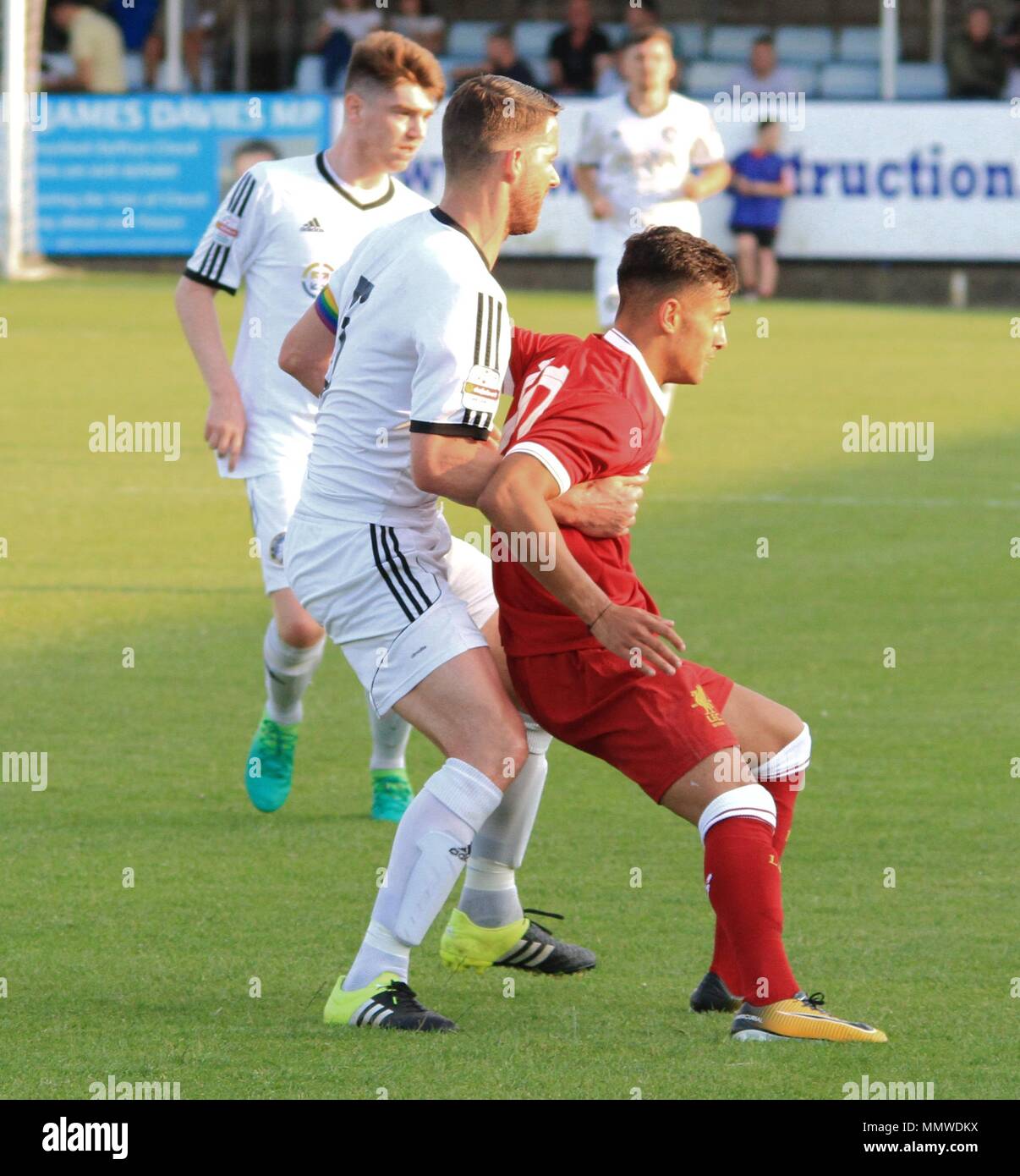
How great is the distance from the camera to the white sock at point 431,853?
4.27 meters

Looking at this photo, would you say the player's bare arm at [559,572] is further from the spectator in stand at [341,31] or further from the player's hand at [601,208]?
the spectator in stand at [341,31]

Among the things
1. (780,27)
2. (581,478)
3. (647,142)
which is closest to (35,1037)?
(581,478)

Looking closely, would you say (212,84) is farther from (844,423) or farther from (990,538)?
(990,538)

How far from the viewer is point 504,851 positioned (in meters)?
4.71

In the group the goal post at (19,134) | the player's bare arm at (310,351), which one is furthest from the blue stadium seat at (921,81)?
the player's bare arm at (310,351)

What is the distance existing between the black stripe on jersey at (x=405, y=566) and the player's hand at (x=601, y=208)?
31.1ft

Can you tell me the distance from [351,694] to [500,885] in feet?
9.87

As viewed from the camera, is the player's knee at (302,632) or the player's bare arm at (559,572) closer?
the player's bare arm at (559,572)

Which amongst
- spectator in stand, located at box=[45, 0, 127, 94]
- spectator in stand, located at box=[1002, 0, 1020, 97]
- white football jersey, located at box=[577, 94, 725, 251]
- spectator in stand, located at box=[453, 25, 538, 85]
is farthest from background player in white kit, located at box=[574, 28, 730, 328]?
spectator in stand, located at box=[45, 0, 127, 94]

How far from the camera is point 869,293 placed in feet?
76.3

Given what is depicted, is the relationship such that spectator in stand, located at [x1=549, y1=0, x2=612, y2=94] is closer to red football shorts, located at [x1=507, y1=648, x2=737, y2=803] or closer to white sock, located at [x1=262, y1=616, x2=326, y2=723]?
white sock, located at [x1=262, y1=616, x2=326, y2=723]

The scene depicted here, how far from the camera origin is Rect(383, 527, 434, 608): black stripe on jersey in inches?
172

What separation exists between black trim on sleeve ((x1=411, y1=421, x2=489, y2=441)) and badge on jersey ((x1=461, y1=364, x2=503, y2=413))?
1.4 inches

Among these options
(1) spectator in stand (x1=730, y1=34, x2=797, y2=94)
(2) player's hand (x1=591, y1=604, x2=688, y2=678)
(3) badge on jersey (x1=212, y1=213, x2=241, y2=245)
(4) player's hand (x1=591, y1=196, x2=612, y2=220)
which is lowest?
(2) player's hand (x1=591, y1=604, x2=688, y2=678)
